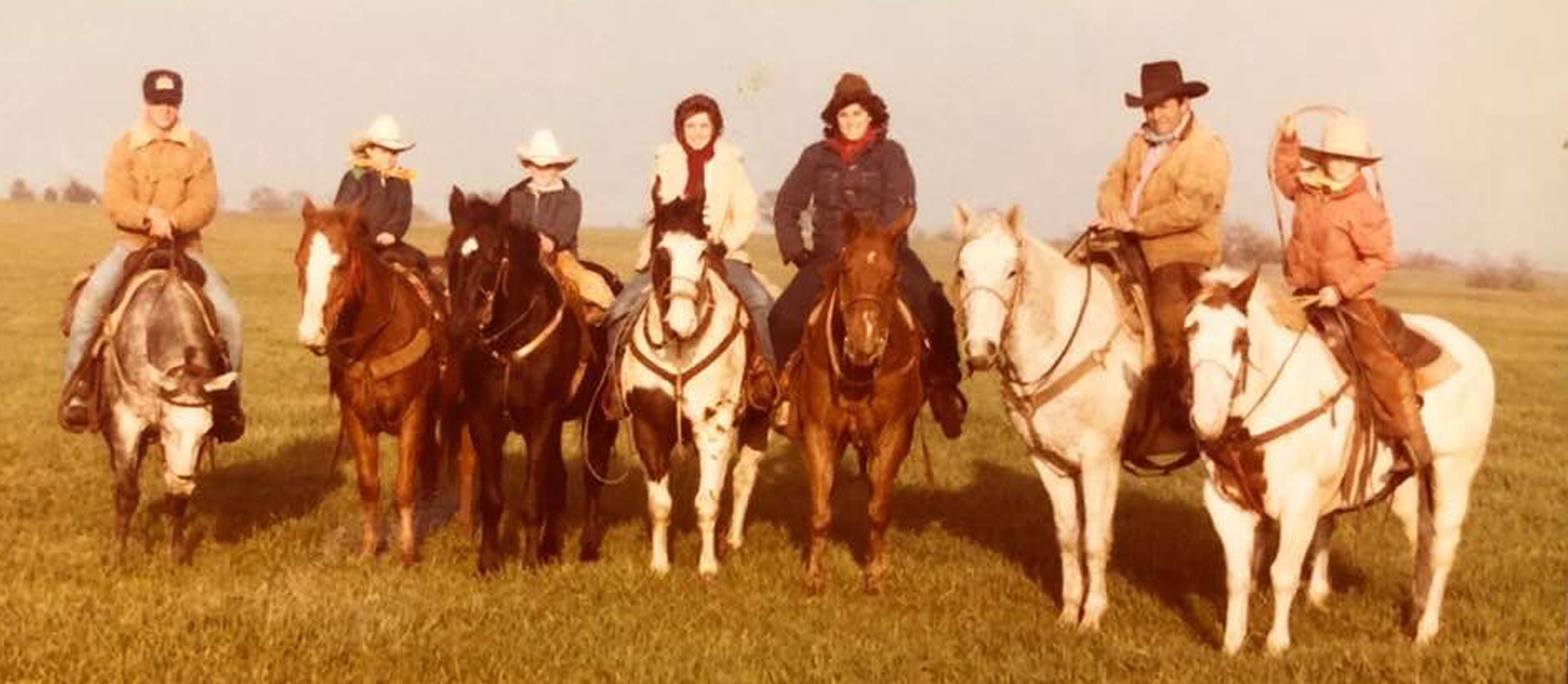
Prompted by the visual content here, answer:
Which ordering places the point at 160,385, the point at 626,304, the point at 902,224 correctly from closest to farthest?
the point at 902,224 < the point at 160,385 < the point at 626,304

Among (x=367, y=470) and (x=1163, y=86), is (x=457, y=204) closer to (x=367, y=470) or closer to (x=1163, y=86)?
(x=367, y=470)

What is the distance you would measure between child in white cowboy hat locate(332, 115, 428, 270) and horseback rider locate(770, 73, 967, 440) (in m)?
3.03

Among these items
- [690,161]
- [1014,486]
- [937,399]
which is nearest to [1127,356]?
[937,399]

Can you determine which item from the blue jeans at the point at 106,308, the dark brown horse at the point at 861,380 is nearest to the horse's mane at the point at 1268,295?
the dark brown horse at the point at 861,380

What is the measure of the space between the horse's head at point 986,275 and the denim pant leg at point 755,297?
98.5 inches

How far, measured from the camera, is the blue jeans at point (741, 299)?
977cm

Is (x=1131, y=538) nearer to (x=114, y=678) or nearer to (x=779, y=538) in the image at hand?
(x=779, y=538)

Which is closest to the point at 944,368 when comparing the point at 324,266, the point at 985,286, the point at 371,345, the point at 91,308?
the point at 985,286

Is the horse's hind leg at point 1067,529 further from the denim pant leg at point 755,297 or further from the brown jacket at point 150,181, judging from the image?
the brown jacket at point 150,181

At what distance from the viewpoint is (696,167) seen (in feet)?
32.8

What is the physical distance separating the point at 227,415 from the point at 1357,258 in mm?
7683

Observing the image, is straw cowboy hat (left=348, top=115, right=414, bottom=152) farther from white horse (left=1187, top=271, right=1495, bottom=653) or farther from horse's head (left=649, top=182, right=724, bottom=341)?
white horse (left=1187, top=271, right=1495, bottom=653)

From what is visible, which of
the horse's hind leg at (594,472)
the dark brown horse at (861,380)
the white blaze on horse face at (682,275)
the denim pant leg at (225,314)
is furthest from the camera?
the horse's hind leg at (594,472)

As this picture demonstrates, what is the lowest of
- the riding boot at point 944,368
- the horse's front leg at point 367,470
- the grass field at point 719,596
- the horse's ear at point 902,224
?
the grass field at point 719,596
